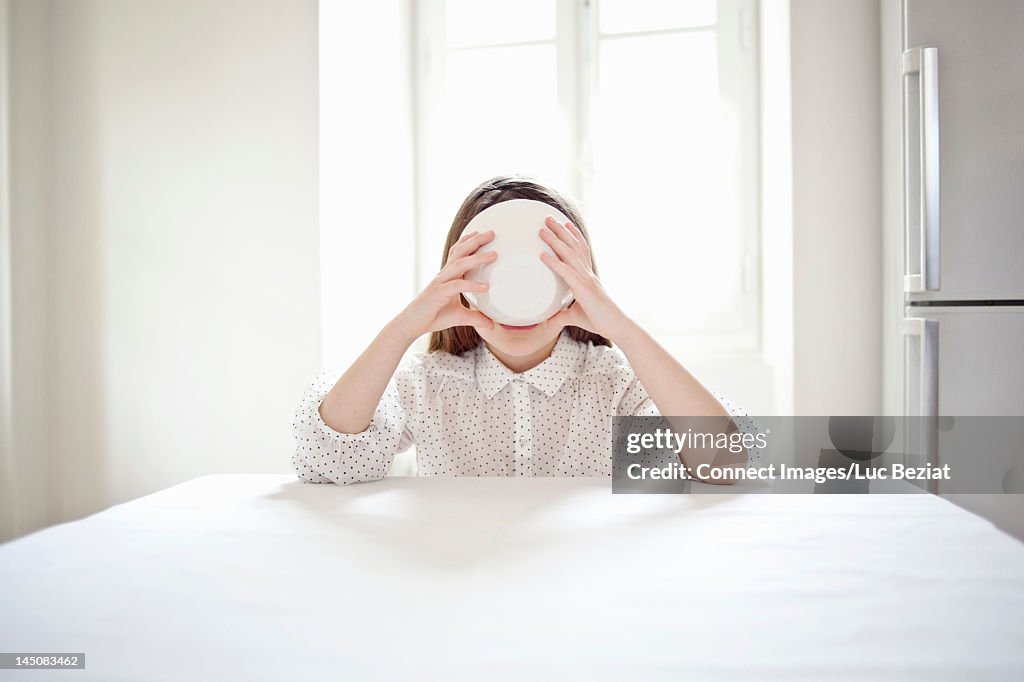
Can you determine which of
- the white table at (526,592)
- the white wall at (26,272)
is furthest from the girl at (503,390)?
the white wall at (26,272)

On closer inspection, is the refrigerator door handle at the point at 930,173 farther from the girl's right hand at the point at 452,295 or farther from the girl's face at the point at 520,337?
the girl's right hand at the point at 452,295

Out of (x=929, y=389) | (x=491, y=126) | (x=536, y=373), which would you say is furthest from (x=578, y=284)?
(x=491, y=126)

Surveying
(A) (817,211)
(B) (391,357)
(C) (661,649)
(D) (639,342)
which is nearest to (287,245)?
(B) (391,357)

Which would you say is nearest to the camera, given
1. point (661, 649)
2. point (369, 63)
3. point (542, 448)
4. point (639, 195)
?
point (661, 649)

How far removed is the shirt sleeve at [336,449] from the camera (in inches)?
28.7

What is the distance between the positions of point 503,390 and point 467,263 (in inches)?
12.3

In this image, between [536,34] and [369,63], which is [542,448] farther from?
[536,34]

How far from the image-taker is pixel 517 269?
68cm

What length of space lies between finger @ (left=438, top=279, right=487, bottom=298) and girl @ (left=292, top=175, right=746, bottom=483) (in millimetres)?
63

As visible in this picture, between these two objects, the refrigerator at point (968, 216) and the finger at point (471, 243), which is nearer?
the finger at point (471, 243)

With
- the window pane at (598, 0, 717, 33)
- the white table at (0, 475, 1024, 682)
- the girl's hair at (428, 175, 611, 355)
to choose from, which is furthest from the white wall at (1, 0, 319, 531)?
the white table at (0, 475, 1024, 682)

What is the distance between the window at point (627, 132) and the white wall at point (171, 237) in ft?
2.03

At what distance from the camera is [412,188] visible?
7.47 ft

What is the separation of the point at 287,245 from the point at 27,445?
92 centimetres
